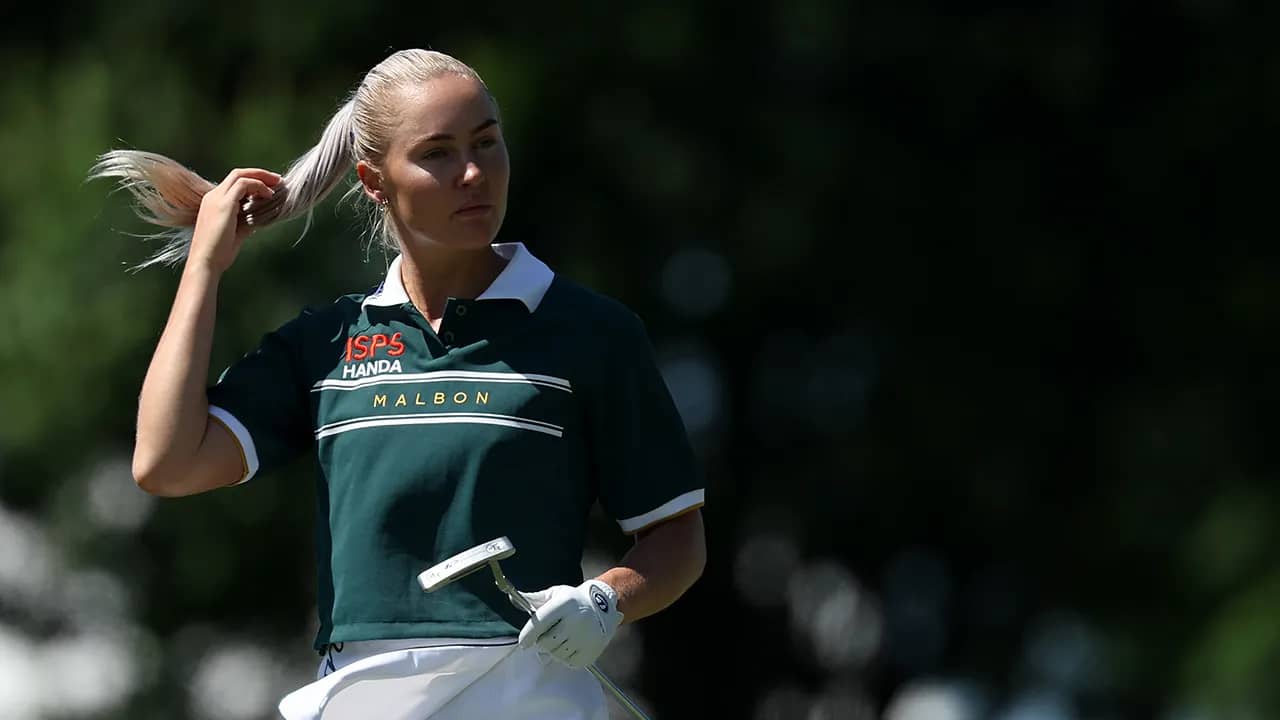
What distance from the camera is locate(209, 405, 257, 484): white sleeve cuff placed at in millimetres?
3908

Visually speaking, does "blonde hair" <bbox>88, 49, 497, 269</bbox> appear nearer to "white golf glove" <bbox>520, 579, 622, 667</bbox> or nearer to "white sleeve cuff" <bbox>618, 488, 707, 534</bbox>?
"white sleeve cuff" <bbox>618, 488, 707, 534</bbox>

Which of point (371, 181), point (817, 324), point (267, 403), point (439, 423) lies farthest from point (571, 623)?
point (817, 324)

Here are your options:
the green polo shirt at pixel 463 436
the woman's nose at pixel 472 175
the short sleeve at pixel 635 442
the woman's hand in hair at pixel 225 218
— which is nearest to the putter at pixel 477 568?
the green polo shirt at pixel 463 436

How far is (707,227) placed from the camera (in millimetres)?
11312

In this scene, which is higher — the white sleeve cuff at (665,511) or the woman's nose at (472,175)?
the woman's nose at (472,175)

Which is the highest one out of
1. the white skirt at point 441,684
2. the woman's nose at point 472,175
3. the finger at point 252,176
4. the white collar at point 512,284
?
the woman's nose at point 472,175

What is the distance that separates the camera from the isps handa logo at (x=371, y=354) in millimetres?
3871

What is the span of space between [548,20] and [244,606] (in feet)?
10.3

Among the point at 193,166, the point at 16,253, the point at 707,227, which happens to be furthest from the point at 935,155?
the point at 16,253

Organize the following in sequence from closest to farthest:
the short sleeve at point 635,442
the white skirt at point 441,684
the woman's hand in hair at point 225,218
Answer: the white skirt at point 441,684, the short sleeve at point 635,442, the woman's hand in hair at point 225,218

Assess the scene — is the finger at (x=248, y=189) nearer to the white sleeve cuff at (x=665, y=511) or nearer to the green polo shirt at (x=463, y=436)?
the green polo shirt at (x=463, y=436)

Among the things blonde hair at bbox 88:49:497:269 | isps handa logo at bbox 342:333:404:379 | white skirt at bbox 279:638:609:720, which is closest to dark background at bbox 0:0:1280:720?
blonde hair at bbox 88:49:497:269

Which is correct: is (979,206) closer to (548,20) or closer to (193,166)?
(548,20)

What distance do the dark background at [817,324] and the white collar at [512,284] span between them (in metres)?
6.80
